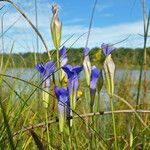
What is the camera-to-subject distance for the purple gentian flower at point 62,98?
0.84 m

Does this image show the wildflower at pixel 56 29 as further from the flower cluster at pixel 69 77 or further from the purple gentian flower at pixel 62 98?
the purple gentian flower at pixel 62 98

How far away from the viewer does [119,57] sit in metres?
5.30

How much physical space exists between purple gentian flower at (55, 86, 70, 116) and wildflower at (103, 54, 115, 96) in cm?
10

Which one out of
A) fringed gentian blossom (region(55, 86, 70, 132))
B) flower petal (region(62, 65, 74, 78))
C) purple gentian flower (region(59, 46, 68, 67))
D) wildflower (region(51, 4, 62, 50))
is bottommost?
fringed gentian blossom (region(55, 86, 70, 132))

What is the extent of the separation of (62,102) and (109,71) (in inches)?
5.2

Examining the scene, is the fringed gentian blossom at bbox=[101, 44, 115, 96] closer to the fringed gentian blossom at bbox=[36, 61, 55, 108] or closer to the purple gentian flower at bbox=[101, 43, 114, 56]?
the purple gentian flower at bbox=[101, 43, 114, 56]

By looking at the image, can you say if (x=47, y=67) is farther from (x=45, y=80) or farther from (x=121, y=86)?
(x=121, y=86)

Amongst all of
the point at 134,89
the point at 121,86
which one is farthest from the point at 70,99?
the point at 134,89

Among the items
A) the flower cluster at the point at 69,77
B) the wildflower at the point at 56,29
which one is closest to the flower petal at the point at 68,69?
the flower cluster at the point at 69,77

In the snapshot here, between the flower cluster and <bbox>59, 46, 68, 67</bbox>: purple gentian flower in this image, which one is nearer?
the flower cluster

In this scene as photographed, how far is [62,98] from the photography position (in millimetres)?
857

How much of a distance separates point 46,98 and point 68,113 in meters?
0.07

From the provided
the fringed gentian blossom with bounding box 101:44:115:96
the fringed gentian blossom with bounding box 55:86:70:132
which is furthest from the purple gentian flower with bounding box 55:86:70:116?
the fringed gentian blossom with bounding box 101:44:115:96

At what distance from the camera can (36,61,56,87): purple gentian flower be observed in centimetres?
89
